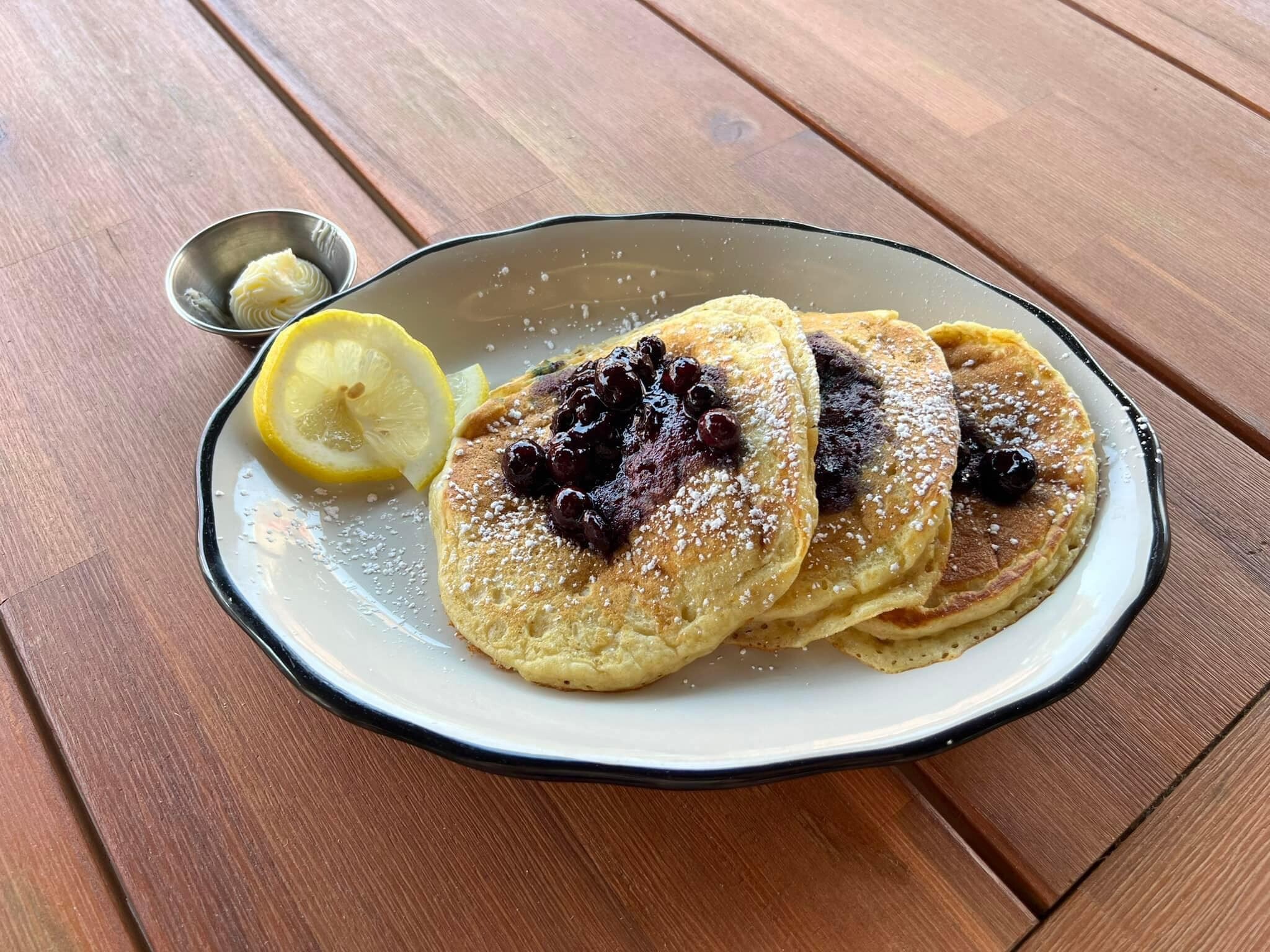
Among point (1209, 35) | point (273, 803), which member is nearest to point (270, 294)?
point (273, 803)

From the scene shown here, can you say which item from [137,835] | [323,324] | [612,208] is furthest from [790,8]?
[137,835]

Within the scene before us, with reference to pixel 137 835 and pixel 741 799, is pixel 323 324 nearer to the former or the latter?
pixel 137 835

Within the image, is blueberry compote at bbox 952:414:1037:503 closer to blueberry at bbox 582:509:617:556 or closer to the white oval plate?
the white oval plate

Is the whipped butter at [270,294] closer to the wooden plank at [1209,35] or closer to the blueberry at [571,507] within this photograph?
the blueberry at [571,507]

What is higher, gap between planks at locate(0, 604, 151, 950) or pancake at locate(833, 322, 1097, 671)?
pancake at locate(833, 322, 1097, 671)

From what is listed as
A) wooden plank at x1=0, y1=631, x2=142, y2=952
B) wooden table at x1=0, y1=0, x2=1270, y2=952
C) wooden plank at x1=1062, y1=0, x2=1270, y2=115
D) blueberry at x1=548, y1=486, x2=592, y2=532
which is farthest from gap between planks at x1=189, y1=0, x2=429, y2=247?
wooden plank at x1=1062, y1=0, x2=1270, y2=115

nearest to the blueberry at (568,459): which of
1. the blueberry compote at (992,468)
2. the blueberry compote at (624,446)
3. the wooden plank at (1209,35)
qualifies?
the blueberry compote at (624,446)
